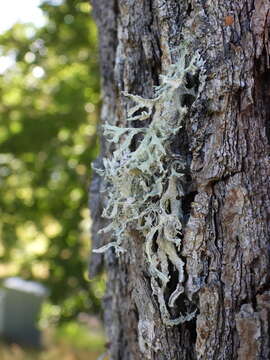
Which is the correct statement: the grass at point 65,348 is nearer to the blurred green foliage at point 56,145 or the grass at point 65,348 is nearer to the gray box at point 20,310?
the gray box at point 20,310

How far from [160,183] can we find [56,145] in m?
2.69

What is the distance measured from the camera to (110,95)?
185cm

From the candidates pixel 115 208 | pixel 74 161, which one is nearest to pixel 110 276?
pixel 115 208

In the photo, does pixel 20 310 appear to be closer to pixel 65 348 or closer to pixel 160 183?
pixel 65 348

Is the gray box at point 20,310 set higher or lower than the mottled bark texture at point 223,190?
lower

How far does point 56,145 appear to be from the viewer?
159 inches

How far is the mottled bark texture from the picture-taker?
4.45 ft

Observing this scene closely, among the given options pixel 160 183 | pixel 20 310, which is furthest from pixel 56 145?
pixel 20 310

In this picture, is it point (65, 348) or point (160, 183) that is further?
point (65, 348)

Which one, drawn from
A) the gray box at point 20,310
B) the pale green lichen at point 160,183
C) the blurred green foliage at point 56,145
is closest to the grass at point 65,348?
the gray box at point 20,310

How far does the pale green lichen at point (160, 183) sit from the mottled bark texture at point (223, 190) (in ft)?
0.11

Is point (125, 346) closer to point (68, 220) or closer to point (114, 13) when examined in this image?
point (114, 13)

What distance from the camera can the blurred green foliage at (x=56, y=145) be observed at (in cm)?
393

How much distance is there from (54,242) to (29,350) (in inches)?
115
